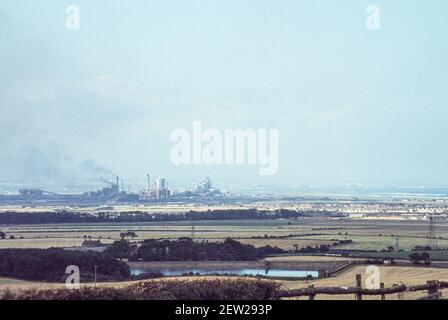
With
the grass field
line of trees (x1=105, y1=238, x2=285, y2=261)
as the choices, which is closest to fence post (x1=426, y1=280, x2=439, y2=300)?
the grass field

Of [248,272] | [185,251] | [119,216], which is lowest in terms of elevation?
[248,272]

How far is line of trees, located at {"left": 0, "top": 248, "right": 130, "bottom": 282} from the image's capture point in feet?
31.7

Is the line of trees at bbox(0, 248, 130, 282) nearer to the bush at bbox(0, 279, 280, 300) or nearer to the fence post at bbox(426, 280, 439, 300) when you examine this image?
the bush at bbox(0, 279, 280, 300)

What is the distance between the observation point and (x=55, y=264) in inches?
392

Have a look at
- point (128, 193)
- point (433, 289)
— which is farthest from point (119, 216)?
point (433, 289)

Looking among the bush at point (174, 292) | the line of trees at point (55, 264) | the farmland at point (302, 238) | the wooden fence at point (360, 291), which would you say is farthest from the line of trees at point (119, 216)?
the wooden fence at point (360, 291)

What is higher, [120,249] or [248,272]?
[120,249]

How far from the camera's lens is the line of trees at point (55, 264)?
9656 millimetres

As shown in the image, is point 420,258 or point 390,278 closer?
point 390,278

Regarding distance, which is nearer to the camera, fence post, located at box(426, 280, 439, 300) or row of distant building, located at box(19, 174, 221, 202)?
fence post, located at box(426, 280, 439, 300)

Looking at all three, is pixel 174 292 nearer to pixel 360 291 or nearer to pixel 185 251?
pixel 360 291
